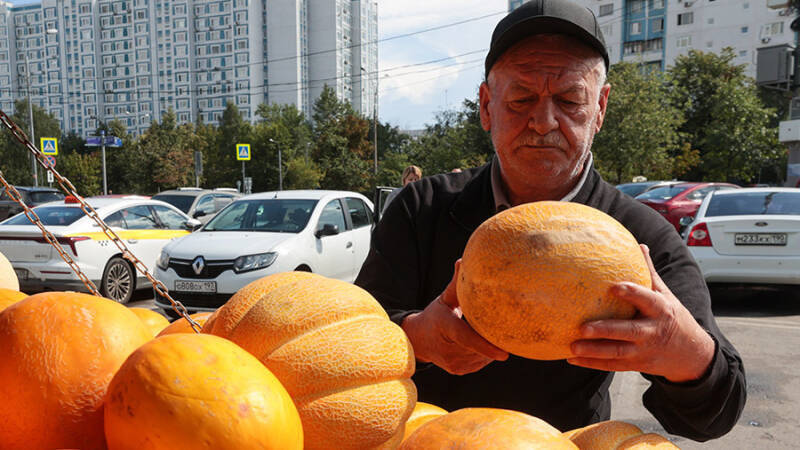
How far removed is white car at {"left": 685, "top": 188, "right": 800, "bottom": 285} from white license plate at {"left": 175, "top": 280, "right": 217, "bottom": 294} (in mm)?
6278

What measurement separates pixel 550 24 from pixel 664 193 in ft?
47.0

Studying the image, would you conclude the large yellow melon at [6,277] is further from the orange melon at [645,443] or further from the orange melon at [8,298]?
the orange melon at [645,443]

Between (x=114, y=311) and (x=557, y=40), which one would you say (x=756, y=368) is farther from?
(x=114, y=311)

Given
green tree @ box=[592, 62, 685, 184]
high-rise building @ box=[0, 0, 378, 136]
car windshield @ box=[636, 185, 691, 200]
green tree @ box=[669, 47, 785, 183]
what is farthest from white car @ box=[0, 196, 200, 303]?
high-rise building @ box=[0, 0, 378, 136]

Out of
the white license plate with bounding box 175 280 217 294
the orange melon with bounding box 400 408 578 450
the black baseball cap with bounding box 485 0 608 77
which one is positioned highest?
the black baseball cap with bounding box 485 0 608 77

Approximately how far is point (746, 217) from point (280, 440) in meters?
7.99

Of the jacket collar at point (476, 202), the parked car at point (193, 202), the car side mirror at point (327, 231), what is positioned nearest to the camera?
the jacket collar at point (476, 202)

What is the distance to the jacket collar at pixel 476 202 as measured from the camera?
6.59 ft

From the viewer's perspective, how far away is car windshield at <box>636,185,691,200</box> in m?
13.9

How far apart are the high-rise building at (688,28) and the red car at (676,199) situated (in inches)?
2133

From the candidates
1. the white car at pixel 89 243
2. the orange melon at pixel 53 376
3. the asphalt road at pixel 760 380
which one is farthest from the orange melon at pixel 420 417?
Answer: the white car at pixel 89 243

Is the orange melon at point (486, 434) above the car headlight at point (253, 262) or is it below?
above

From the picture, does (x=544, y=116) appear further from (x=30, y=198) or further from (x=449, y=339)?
(x=30, y=198)

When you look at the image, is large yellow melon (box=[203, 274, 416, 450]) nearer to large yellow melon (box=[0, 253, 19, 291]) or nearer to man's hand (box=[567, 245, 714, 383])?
man's hand (box=[567, 245, 714, 383])
